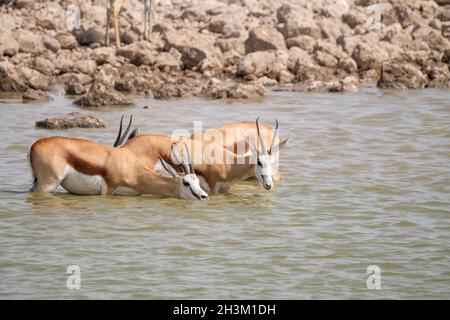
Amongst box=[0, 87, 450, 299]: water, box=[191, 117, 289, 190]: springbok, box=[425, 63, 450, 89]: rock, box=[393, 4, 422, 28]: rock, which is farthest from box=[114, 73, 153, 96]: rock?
box=[393, 4, 422, 28]: rock

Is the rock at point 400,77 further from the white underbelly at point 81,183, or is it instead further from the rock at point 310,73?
the white underbelly at point 81,183

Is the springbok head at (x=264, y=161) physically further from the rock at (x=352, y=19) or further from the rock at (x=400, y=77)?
the rock at (x=352, y=19)

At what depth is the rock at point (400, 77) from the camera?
22234 mm

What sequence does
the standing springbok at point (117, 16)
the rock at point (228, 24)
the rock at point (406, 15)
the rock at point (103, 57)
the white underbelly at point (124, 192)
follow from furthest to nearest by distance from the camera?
the rock at point (406, 15)
the rock at point (228, 24)
the standing springbok at point (117, 16)
the rock at point (103, 57)
the white underbelly at point (124, 192)

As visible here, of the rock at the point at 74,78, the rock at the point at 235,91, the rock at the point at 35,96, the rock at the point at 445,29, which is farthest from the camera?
the rock at the point at 445,29

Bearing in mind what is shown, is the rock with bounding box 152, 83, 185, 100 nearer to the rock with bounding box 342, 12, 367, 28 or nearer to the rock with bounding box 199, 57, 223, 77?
the rock with bounding box 199, 57, 223, 77

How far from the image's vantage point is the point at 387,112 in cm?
1905

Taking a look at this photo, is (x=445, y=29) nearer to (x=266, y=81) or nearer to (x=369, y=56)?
(x=369, y=56)

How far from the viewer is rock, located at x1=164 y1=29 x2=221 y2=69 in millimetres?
23469

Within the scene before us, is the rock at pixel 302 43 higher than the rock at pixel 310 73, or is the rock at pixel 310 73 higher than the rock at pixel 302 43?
the rock at pixel 302 43

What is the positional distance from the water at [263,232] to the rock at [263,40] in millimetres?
7737

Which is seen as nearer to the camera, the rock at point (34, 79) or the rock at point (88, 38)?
the rock at point (34, 79)

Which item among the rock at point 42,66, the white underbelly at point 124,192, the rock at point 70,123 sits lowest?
the white underbelly at point 124,192

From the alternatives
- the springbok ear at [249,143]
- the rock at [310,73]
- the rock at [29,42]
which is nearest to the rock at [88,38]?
the rock at [29,42]
